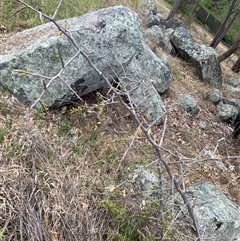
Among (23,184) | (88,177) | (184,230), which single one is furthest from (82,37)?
(184,230)

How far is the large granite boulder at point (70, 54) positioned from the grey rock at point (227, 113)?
346 centimetres

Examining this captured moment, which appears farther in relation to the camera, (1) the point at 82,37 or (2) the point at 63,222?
(1) the point at 82,37

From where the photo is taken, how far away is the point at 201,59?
31.6 ft

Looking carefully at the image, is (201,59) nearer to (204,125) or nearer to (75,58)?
(204,125)

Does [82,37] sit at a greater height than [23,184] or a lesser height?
greater

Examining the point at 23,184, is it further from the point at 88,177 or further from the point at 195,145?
the point at 195,145

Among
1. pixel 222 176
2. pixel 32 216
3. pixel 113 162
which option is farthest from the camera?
pixel 222 176

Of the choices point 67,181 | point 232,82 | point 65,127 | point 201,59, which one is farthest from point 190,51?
point 67,181

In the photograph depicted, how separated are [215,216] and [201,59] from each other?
7.05 meters

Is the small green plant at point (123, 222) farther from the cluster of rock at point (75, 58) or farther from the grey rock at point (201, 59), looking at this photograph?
the grey rock at point (201, 59)

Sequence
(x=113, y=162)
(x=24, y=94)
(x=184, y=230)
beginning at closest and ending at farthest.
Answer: (x=184, y=230)
(x=113, y=162)
(x=24, y=94)

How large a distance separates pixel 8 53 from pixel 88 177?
1.76m

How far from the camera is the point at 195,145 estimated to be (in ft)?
17.7

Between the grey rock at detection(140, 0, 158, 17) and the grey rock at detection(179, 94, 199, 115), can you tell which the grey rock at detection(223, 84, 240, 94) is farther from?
the grey rock at detection(179, 94, 199, 115)
